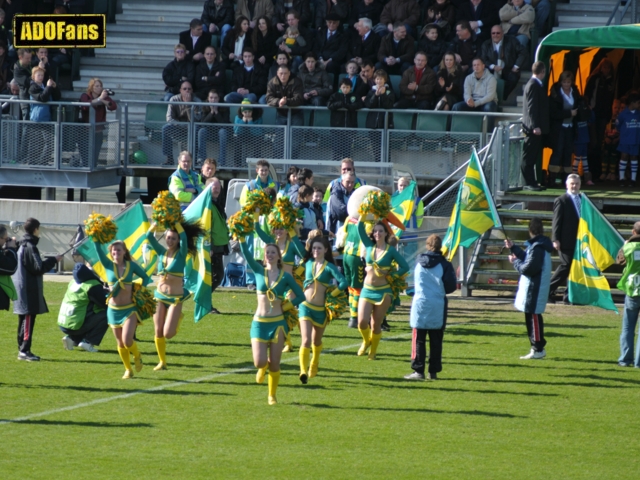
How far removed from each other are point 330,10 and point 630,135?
21.0 ft

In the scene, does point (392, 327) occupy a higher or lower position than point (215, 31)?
lower

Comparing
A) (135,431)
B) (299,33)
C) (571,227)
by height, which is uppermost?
(299,33)

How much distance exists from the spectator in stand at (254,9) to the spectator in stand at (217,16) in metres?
0.19

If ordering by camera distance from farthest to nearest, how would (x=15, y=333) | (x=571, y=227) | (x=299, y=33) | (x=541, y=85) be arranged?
(x=299, y=33) → (x=541, y=85) → (x=571, y=227) → (x=15, y=333)

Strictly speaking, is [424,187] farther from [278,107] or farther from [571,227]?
[571,227]

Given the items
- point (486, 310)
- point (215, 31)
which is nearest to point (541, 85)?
point (486, 310)

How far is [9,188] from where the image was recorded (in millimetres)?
23188

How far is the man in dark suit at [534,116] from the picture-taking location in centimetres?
1806

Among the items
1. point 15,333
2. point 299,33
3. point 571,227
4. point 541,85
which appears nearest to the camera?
point 15,333

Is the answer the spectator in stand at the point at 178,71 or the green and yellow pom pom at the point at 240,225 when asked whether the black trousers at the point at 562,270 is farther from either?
the spectator in stand at the point at 178,71

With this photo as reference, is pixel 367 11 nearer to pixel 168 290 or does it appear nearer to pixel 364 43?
pixel 364 43

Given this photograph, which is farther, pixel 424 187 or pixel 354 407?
pixel 424 187

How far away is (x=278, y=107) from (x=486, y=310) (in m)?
5.83

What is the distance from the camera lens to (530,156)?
18.8 m
